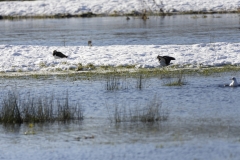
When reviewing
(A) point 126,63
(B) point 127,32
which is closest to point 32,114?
(A) point 126,63

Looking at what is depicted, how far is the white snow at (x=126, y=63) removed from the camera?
1255cm

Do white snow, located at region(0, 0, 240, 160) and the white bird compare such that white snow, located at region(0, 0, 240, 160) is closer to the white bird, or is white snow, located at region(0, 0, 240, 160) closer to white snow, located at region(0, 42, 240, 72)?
white snow, located at region(0, 42, 240, 72)

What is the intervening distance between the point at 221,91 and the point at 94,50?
9.91 metres

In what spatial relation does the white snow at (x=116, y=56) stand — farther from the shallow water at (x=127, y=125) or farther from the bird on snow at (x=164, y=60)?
the shallow water at (x=127, y=125)

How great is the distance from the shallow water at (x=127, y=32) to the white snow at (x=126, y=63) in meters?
4.52

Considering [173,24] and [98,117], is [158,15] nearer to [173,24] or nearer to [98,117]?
[173,24]

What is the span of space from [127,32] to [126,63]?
17769 millimetres

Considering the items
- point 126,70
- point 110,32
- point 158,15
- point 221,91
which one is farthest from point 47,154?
point 158,15

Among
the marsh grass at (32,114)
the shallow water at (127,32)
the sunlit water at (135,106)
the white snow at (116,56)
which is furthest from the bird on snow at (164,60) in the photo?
the shallow water at (127,32)

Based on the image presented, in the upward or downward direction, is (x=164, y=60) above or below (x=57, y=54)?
above

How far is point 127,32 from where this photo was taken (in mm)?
42500

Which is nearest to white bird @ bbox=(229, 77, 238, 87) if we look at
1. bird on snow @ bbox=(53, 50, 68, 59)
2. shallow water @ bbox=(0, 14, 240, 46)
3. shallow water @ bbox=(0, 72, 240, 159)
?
shallow water @ bbox=(0, 72, 240, 159)

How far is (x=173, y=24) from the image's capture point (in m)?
47.7

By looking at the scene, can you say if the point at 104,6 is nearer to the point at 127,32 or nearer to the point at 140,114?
the point at 127,32
